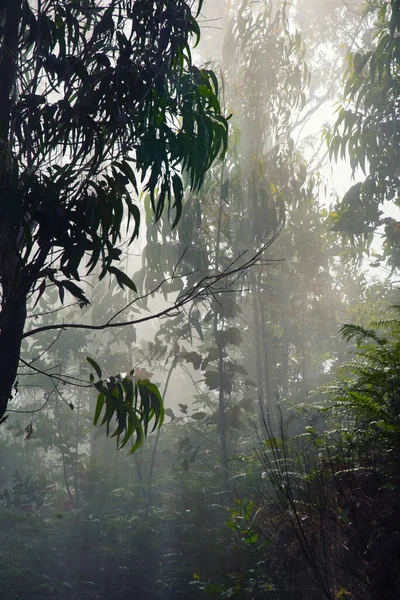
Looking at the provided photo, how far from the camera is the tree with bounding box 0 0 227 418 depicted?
2580 millimetres

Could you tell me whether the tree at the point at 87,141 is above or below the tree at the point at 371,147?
below

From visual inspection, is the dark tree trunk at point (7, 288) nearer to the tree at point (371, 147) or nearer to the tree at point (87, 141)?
the tree at point (87, 141)

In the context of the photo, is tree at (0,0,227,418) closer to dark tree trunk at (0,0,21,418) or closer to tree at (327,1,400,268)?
dark tree trunk at (0,0,21,418)

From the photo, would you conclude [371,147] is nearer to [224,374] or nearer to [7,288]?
[224,374]

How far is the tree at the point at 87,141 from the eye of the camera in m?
2.58

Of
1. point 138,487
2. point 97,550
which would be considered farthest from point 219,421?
point 97,550

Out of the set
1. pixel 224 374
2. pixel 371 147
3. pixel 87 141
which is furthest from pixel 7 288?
pixel 371 147

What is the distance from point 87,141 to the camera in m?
2.86

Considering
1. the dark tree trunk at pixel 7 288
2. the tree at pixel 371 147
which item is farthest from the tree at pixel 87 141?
the tree at pixel 371 147

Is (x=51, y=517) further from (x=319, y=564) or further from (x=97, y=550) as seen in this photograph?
(x=319, y=564)

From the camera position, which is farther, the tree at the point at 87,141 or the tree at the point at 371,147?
the tree at the point at 371,147

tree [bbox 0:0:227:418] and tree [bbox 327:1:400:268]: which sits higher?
tree [bbox 327:1:400:268]

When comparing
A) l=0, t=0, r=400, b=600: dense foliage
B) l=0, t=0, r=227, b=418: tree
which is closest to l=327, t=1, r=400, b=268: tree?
l=0, t=0, r=400, b=600: dense foliage

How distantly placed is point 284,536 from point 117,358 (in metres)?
6.95
